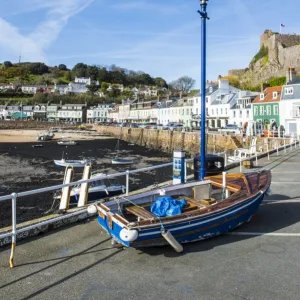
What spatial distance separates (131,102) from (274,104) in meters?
78.4

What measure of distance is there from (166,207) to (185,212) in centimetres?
44

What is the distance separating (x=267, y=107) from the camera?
51500 millimetres

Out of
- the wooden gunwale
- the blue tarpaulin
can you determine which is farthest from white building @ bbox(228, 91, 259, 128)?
the blue tarpaulin

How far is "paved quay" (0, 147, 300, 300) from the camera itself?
462 centimetres

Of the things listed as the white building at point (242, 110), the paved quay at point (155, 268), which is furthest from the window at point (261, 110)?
the paved quay at point (155, 268)

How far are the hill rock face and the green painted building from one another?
2542 centimetres

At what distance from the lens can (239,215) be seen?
6844 millimetres

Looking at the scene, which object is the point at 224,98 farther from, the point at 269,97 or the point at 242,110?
the point at 269,97

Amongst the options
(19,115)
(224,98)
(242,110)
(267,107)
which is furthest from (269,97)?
(19,115)

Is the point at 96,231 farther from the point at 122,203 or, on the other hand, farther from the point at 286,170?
the point at 286,170

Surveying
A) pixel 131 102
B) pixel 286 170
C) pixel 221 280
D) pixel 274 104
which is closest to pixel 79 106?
pixel 131 102

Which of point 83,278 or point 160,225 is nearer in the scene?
point 83,278

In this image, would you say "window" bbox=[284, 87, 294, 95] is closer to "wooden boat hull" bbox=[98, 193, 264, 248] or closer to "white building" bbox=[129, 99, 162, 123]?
"wooden boat hull" bbox=[98, 193, 264, 248]

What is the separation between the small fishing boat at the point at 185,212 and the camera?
551cm
